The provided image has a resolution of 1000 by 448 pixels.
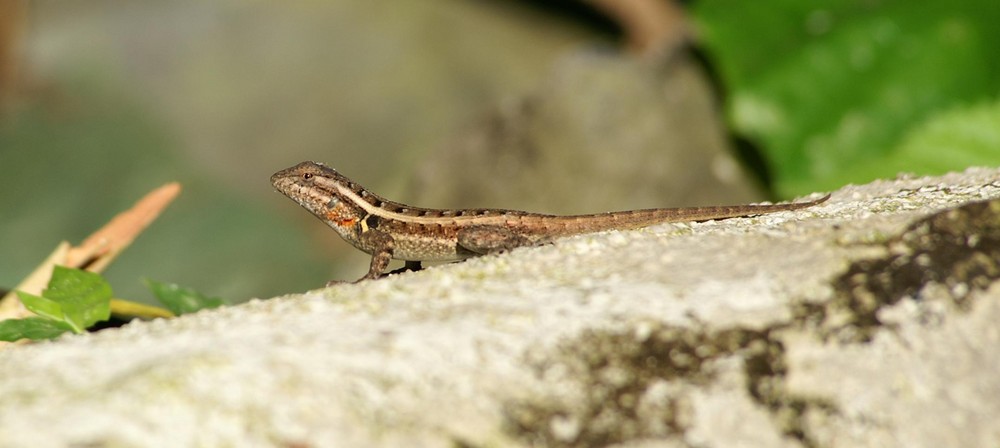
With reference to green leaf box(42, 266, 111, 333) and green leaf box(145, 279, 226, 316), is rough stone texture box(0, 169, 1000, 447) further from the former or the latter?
green leaf box(145, 279, 226, 316)

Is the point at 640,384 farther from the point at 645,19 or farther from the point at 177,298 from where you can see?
the point at 645,19

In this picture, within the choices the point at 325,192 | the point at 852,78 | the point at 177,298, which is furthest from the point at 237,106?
the point at 177,298

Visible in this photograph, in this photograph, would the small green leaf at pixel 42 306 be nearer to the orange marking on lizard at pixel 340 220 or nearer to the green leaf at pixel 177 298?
the green leaf at pixel 177 298

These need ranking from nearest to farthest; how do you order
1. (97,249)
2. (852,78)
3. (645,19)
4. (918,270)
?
(918,270) < (97,249) < (852,78) < (645,19)

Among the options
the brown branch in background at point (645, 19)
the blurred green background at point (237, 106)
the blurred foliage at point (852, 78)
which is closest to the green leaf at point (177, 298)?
the blurred foliage at point (852, 78)

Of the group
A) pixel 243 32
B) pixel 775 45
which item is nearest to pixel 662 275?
pixel 775 45

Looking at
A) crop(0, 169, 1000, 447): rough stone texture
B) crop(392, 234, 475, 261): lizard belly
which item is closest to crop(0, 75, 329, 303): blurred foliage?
crop(392, 234, 475, 261): lizard belly

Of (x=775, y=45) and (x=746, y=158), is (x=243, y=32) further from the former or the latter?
(x=775, y=45)
